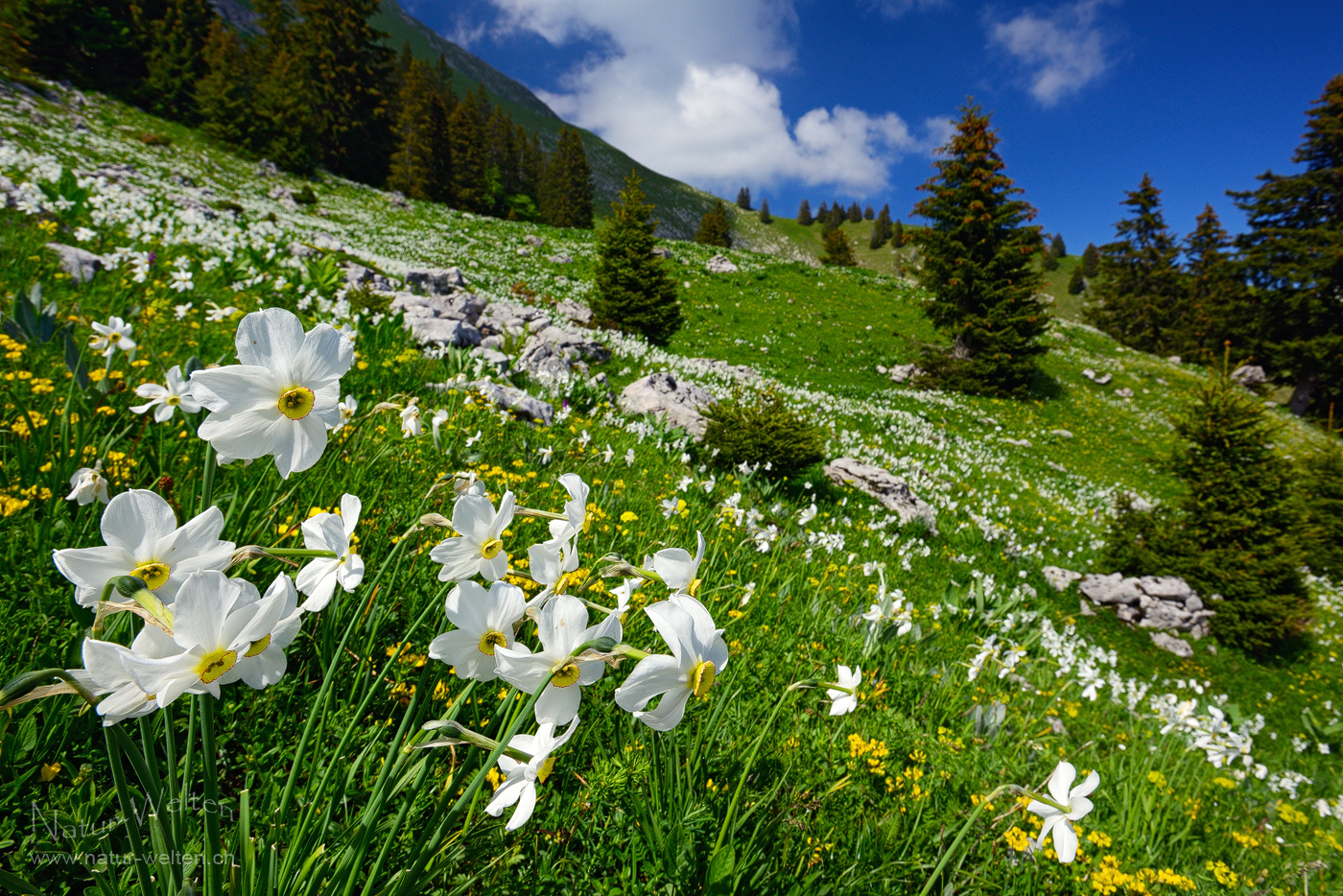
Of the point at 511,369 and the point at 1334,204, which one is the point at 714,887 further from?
the point at 1334,204

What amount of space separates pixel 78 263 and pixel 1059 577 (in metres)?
13.0

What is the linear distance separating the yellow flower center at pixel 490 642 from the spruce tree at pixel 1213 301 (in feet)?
86.1

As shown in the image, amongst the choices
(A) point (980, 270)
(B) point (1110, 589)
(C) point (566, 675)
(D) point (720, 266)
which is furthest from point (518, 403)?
(D) point (720, 266)

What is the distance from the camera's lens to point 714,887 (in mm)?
1453

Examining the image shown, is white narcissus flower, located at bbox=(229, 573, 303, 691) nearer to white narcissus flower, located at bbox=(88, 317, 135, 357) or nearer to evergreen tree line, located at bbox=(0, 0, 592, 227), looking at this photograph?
white narcissus flower, located at bbox=(88, 317, 135, 357)

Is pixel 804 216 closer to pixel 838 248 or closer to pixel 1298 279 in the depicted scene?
pixel 838 248

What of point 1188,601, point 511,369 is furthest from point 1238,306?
point 511,369

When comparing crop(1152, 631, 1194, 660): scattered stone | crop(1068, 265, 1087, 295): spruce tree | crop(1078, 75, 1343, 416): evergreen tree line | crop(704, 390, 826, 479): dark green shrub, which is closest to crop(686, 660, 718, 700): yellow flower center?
crop(704, 390, 826, 479): dark green shrub

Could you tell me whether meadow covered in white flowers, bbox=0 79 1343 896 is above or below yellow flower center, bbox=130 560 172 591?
below

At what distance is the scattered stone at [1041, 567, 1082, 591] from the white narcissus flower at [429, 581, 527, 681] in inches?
338

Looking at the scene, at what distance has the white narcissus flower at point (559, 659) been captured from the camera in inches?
35.7

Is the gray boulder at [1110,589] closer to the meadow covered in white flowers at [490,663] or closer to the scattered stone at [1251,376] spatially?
the meadow covered in white flowers at [490,663]

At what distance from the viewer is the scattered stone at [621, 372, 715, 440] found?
7.50 m

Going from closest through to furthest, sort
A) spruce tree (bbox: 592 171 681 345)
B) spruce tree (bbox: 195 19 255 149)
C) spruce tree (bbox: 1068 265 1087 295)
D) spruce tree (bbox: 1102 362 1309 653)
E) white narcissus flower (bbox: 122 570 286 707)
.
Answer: white narcissus flower (bbox: 122 570 286 707), spruce tree (bbox: 1102 362 1309 653), spruce tree (bbox: 592 171 681 345), spruce tree (bbox: 195 19 255 149), spruce tree (bbox: 1068 265 1087 295)
